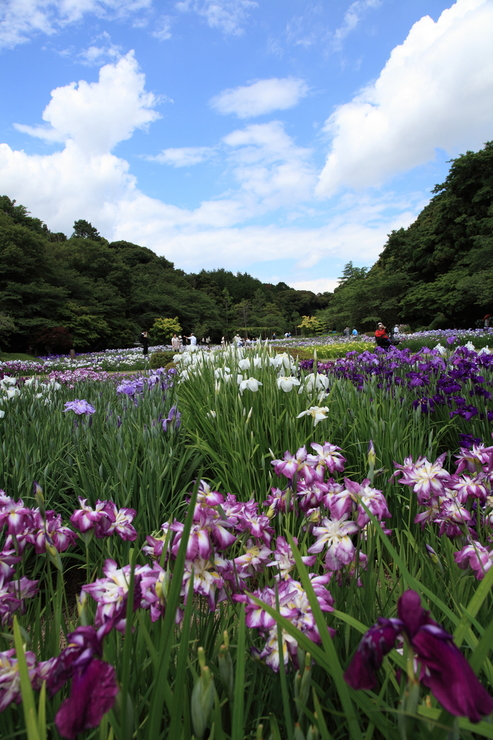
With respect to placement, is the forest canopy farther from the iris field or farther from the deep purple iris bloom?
the deep purple iris bloom

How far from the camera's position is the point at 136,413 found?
12.7 feet

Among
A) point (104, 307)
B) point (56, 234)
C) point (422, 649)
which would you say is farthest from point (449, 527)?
point (56, 234)

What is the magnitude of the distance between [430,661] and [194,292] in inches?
1975

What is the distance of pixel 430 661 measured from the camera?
460 mm

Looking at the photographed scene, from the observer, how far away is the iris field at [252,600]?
1.83 ft

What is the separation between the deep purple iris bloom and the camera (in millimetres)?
426

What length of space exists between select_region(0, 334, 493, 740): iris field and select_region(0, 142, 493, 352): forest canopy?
21.2m

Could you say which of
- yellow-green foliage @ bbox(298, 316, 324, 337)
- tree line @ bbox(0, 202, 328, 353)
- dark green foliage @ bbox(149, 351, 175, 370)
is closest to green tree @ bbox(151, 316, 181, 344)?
tree line @ bbox(0, 202, 328, 353)

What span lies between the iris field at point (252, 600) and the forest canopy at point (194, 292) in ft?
69.7

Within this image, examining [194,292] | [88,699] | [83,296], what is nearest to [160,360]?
[88,699]

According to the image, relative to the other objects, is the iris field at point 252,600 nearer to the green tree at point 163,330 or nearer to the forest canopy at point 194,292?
the forest canopy at point 194,292

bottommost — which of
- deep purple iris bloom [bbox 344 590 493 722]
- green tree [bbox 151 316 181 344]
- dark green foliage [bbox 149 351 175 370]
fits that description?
dark green foliage [bbox 149 351 175 370]

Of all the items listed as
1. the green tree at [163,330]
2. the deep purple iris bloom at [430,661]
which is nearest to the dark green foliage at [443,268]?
the green tree at [163,330]

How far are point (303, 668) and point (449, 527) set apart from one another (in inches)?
30.6
